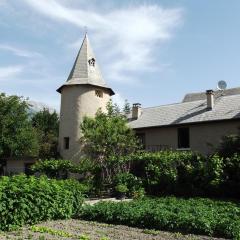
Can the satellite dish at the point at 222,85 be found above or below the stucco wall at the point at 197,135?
above

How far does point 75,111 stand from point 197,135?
10.6 m

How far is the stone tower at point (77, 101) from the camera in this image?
34844 mm

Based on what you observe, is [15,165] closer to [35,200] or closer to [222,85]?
[222,85]

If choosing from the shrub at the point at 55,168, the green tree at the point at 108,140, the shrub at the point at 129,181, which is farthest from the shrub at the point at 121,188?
the shrub at the point at 55,168

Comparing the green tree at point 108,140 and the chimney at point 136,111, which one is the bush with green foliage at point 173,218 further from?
the chimney at point 136,111

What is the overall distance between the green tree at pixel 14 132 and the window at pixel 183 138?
14.9m

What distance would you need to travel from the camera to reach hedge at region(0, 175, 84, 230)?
39.8 ft

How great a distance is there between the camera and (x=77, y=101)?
115ft

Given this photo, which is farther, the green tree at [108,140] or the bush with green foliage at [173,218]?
the green tree at [108,140]

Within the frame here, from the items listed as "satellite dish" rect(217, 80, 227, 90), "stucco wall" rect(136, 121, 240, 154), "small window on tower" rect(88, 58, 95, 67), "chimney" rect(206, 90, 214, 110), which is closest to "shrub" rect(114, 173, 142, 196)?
"stucco wall" rect(136, 121, 240, 154)

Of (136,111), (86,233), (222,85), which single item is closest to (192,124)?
(136,111)

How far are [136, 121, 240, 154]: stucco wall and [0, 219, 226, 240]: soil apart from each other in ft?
52.1

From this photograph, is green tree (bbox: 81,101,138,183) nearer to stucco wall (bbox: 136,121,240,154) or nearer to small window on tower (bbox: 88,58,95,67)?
stucco wall (bbox: 136,121,240,154)

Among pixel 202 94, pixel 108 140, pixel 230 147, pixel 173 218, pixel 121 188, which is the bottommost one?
pixel 173 218
